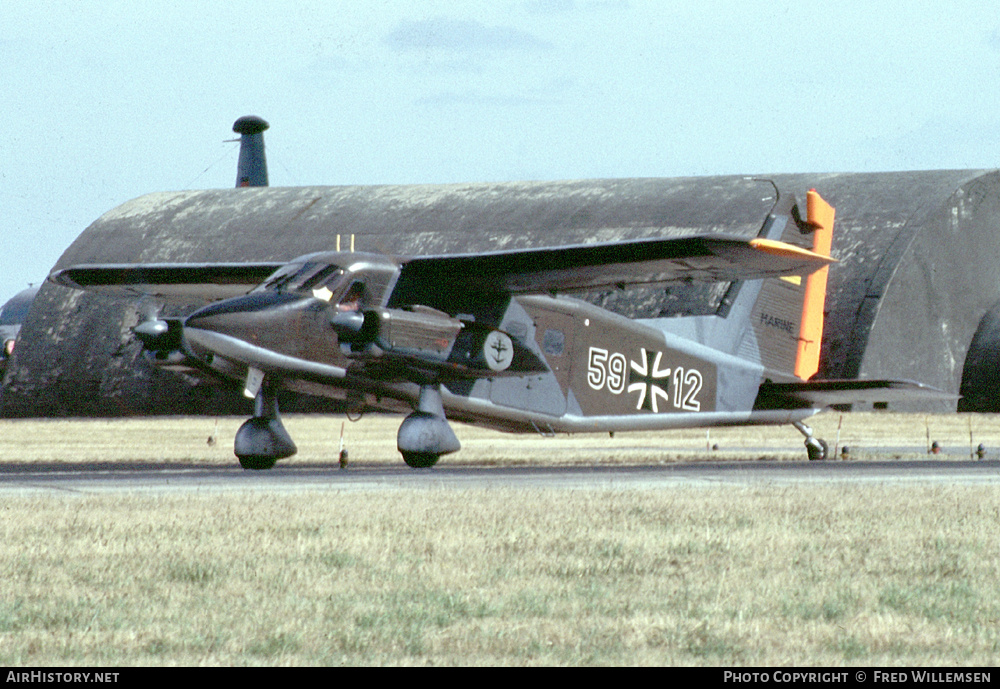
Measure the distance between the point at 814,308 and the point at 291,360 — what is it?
41.3ft

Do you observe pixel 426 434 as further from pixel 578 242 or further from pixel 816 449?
pixel 578 242

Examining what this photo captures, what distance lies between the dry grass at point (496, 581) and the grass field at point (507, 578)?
3cm

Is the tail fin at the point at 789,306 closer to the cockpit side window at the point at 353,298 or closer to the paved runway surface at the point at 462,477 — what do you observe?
the paved runway surface at the point at 462,477

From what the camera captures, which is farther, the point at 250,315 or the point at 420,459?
the point at 420,459

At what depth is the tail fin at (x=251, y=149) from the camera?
68.9 metres

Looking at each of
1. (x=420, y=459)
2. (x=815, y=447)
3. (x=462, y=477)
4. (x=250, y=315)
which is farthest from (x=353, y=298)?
(x=815, y=447)

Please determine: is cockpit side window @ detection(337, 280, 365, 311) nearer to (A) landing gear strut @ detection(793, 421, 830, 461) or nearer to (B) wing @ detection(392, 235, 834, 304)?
(B) wing @ detection(392, 235, 834, 304)

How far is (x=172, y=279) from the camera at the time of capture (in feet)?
84.5

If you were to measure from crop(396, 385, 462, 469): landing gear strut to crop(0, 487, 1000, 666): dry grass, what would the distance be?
6.19 meters

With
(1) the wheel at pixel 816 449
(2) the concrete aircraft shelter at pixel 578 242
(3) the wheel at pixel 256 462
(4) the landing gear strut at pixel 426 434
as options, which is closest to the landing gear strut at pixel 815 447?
(1) the wheel at pixel 816 449

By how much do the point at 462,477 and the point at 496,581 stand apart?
9.44m

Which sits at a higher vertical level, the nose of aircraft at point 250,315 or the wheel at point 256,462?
the nose of aircraft at point 250,315

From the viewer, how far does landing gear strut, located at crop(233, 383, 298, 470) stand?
22.3m
